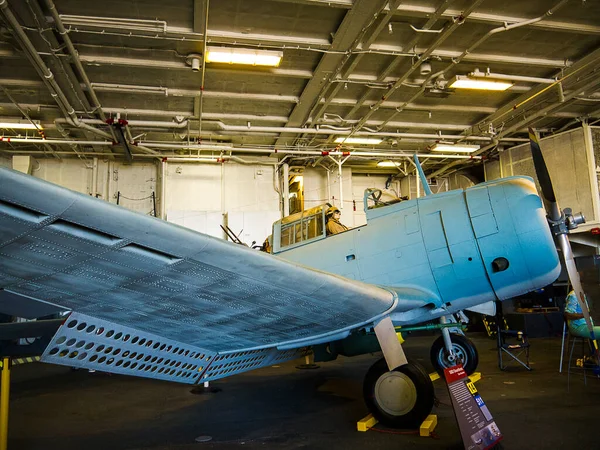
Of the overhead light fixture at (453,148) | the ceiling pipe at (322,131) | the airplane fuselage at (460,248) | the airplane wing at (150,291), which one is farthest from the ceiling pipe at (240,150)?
the airplane wing at (150,291)

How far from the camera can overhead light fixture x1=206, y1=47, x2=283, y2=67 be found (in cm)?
671

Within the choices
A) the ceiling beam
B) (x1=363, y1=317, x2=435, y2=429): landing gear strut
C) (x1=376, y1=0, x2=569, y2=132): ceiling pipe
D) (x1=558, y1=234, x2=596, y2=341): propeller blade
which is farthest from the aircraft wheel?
(x1=376, y1=0, x2=569, y2=132): ceiling pipe

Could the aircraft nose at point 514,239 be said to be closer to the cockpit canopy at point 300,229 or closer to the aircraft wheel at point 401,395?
the aircraft wheel at point 401,395

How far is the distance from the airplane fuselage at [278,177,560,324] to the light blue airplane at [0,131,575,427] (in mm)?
12

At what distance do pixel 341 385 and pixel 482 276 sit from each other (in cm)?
295

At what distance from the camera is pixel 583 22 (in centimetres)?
673

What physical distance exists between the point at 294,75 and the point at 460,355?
588 centimetres

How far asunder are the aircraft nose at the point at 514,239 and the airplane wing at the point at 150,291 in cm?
126

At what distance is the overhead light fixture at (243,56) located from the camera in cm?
671

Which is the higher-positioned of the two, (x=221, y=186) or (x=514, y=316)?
(x=221, y=186)

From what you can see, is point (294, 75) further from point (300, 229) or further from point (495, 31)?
point (300, 229)

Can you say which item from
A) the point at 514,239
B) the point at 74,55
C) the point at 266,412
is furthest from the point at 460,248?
the point at 74,55

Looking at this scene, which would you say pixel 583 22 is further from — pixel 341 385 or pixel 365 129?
pixel 341 385

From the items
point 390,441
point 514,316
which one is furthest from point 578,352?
point 390,441
